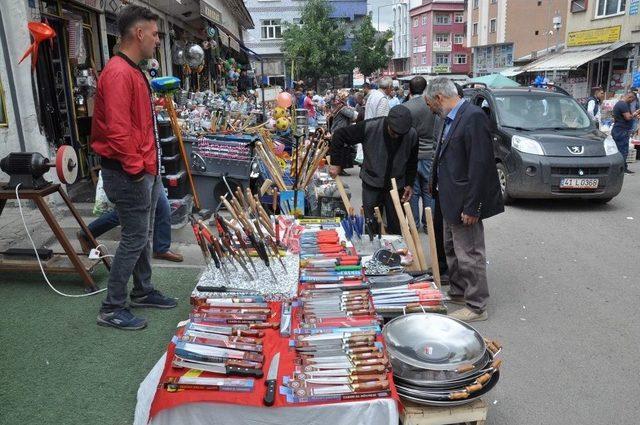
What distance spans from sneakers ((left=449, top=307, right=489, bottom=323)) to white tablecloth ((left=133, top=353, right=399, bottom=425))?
194 cm

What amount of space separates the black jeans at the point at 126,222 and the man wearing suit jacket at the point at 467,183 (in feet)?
7.24

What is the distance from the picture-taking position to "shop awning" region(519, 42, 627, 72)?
22188 millimetres

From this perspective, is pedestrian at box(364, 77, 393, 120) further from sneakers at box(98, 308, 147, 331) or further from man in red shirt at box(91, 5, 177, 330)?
sneakers at box(98, 308, 147, 331)

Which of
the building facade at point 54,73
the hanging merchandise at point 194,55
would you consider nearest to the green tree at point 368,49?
the hanging merchandise at point 194,55

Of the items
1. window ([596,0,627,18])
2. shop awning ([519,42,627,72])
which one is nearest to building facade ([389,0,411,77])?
shop awning ([519,42,627,72])

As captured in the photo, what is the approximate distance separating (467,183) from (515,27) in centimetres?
4268

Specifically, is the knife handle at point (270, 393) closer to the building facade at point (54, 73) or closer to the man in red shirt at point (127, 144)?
the man in red shirt at point (127, 144)

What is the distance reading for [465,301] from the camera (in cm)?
410

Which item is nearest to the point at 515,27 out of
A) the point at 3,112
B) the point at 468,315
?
the point at 3,112

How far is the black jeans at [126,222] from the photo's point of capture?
3.26 metres

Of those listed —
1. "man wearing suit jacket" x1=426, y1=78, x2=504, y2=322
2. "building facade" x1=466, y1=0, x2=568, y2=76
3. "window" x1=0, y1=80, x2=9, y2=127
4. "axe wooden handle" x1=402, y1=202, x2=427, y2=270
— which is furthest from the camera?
"building facade" x1=466, y1=0, x2=568, y2=76

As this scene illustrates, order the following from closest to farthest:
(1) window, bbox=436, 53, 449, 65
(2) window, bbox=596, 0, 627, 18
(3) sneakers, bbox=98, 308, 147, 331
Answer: (3) sneakers, bbox=98, 308, 147, 331 < (2) window, bbox=596, 0, 627, 18 < (1) window, bbox=436, 53, 449, 65

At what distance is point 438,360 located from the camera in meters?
2.55

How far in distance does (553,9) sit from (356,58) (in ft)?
52.3
